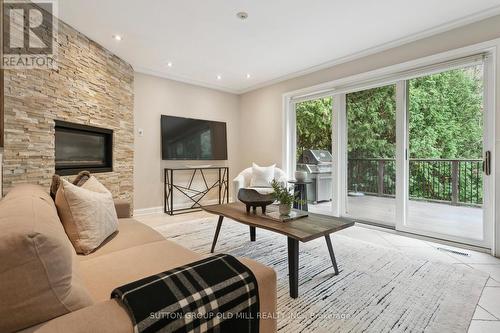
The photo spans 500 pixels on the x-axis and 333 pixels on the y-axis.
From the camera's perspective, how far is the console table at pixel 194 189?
14.9 ft

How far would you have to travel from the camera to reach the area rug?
1.55 metres

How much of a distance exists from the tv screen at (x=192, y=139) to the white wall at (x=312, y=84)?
1.93 ft

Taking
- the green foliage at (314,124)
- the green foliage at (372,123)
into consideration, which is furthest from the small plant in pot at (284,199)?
the green foliage at (314,124)

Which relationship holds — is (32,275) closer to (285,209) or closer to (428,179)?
(285,209)

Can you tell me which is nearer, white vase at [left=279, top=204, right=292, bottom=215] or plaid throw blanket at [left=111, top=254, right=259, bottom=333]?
plaid throw blanket at [left=111, top=254, right=259, bottom=333]

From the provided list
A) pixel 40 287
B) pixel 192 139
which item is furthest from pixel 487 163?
pixel 192 139

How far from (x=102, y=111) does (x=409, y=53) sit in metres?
4.08

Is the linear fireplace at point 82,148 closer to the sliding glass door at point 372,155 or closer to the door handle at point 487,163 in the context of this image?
the sliding glass door at point 372,155

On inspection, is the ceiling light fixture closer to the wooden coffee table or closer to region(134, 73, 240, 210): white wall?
the wooden coffee table

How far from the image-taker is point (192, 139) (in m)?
4.85

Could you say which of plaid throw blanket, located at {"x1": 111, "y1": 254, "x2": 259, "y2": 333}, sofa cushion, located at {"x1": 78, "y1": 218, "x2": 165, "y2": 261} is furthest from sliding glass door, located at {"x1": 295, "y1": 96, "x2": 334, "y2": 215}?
plaid throw blanket, located at {"x1": 111, "y1": 254, "x2": 259, "y2": 333}

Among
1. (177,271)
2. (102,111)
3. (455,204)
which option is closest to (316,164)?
(455,204)

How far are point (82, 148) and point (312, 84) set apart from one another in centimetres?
359

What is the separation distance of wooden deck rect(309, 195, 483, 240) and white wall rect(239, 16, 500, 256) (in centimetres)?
33
